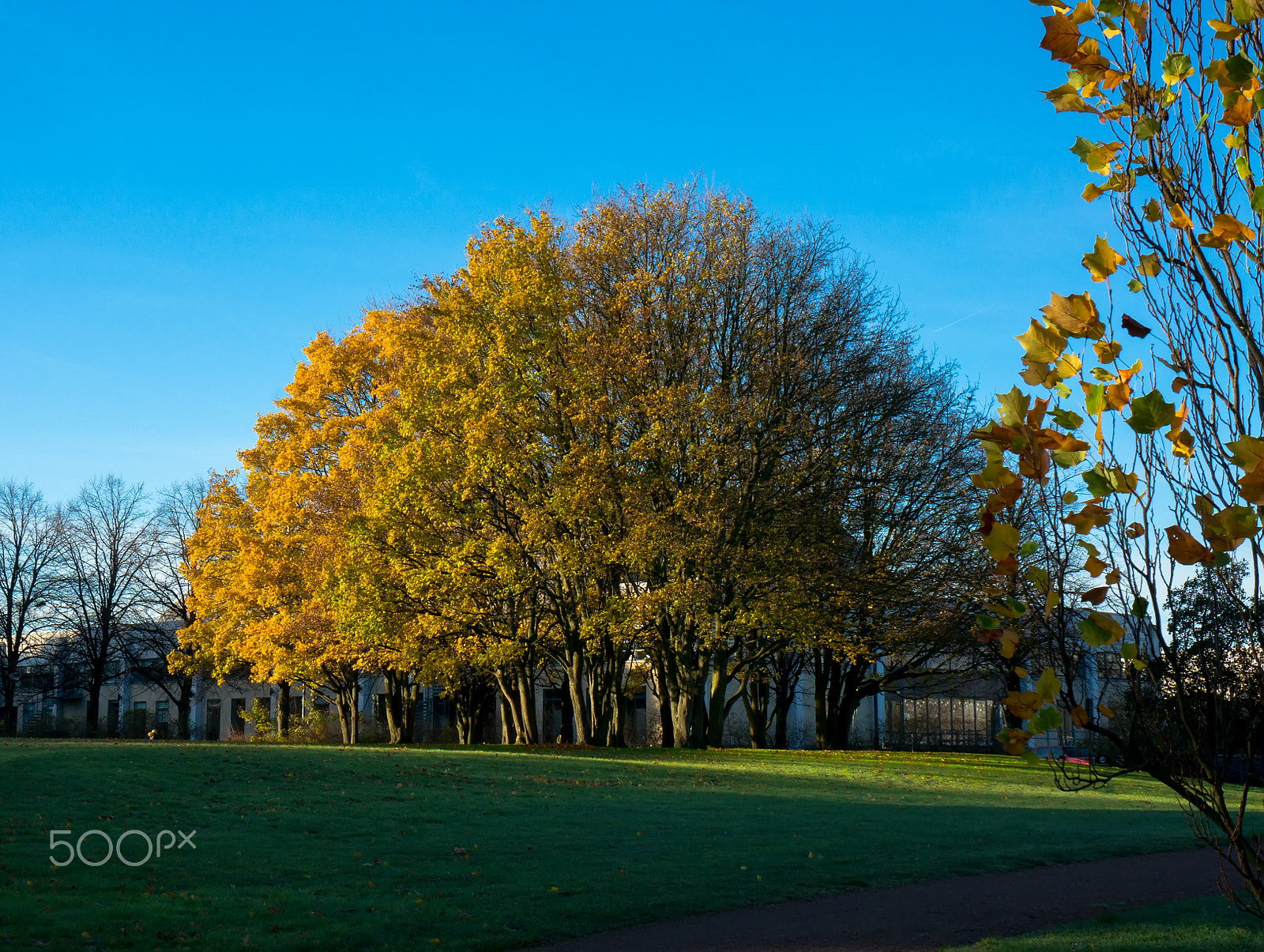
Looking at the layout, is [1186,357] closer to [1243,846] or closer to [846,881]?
[1243,846]

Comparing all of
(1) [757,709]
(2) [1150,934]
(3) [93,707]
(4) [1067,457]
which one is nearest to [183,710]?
(3) [93,707]

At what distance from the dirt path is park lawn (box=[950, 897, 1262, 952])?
0.42 metres

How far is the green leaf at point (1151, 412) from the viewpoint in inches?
123

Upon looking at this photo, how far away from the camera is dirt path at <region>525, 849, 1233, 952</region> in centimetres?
911

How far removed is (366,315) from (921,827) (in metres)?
28.6

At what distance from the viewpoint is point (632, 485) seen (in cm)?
2973

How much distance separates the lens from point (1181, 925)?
9250 millimetres

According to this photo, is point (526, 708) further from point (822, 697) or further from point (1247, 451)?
point (1247, 451)

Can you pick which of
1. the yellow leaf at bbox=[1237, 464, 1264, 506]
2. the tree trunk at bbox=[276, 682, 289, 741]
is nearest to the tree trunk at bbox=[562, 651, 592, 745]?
the tree trunk at bbox=[276, 682, 289, 741]

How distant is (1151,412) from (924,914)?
8574mm

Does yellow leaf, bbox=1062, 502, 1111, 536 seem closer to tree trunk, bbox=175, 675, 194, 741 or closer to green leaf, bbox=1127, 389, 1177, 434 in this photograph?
green leaf, bbox=1127, 389, 1177, 434

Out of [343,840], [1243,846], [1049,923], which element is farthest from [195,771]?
[1243,846]

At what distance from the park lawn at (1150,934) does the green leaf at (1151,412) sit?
21.5 ft

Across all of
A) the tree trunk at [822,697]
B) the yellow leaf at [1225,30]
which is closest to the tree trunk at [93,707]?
the tree trunk at [822,697]
